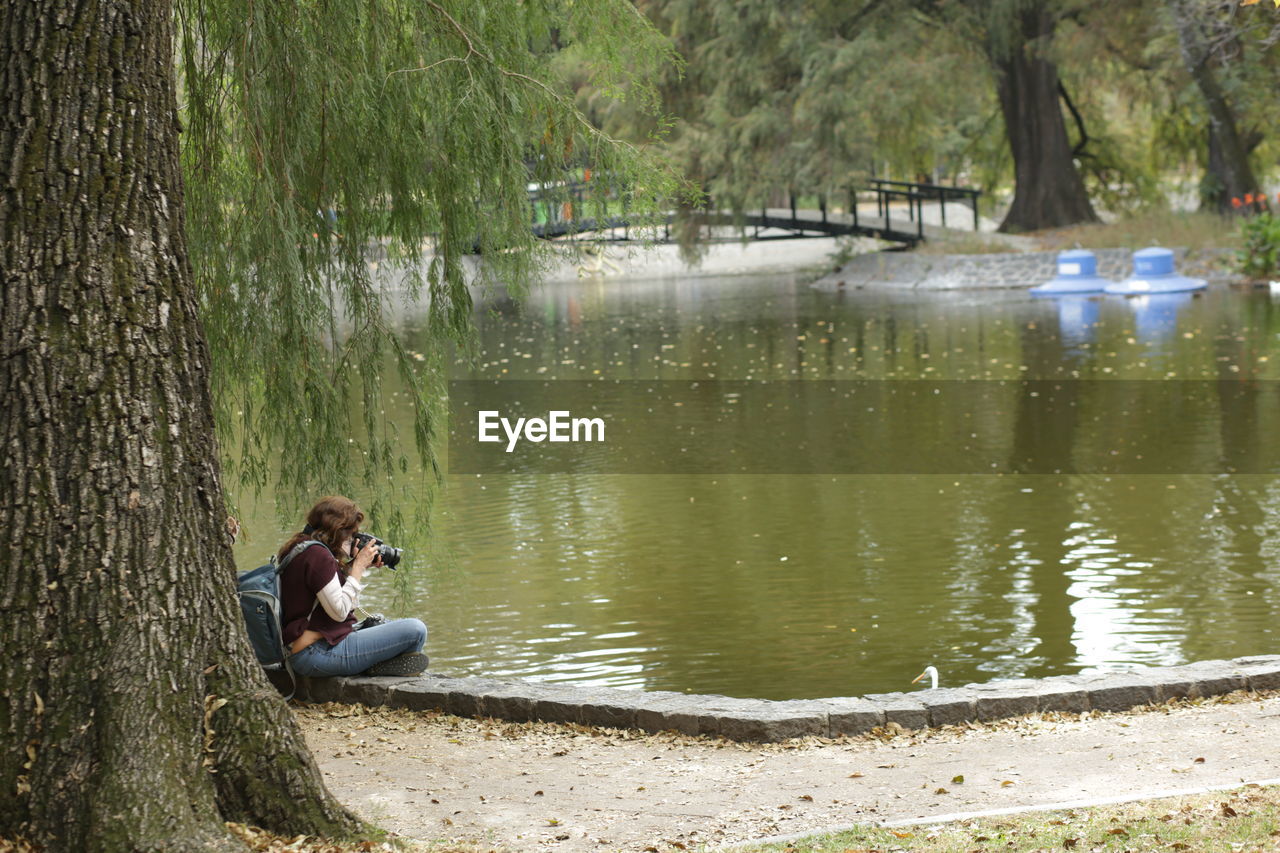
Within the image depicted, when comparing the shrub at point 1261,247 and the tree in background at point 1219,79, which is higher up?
the tree in background at point 1219,79

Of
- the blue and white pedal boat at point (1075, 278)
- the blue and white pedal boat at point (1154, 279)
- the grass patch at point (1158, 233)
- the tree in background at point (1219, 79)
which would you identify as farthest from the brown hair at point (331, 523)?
the grass patch at point (1158, 233)

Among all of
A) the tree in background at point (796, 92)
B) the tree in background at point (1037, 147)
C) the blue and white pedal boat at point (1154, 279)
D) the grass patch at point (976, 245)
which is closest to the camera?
the blue and white pedal boat at point (1154, 279)

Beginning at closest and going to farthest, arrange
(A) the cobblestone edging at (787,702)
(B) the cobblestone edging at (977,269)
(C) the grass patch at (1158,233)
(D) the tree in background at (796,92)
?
(A) the cobblestone edging at (787,702) → (B) the cobblestone edging at (977,269) → (C) the grass patch at (1158,233) → (D) the tree in background at (796,92)

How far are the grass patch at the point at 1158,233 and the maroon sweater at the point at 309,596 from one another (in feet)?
89.9

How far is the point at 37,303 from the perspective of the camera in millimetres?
4270

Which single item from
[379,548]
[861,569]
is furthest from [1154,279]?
[379,548]

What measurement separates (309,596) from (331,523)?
32 cm

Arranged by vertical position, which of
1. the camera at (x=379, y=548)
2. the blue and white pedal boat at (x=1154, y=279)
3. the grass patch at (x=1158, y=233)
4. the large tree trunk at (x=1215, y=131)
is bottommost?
the camera at (x=379, y=548)

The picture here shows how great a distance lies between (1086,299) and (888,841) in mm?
25771

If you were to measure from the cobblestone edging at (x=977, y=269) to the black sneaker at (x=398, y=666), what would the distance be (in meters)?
26.1

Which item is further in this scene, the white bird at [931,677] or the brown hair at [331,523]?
the white bird at [931,677]

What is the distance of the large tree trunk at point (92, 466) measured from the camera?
4266 millimetres

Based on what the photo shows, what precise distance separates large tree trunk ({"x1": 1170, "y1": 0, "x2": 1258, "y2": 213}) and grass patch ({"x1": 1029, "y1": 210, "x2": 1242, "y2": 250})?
82 cm

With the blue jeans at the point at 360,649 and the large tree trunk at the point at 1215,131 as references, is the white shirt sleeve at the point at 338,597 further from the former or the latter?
the large tree trunk at the point at 1215,131
